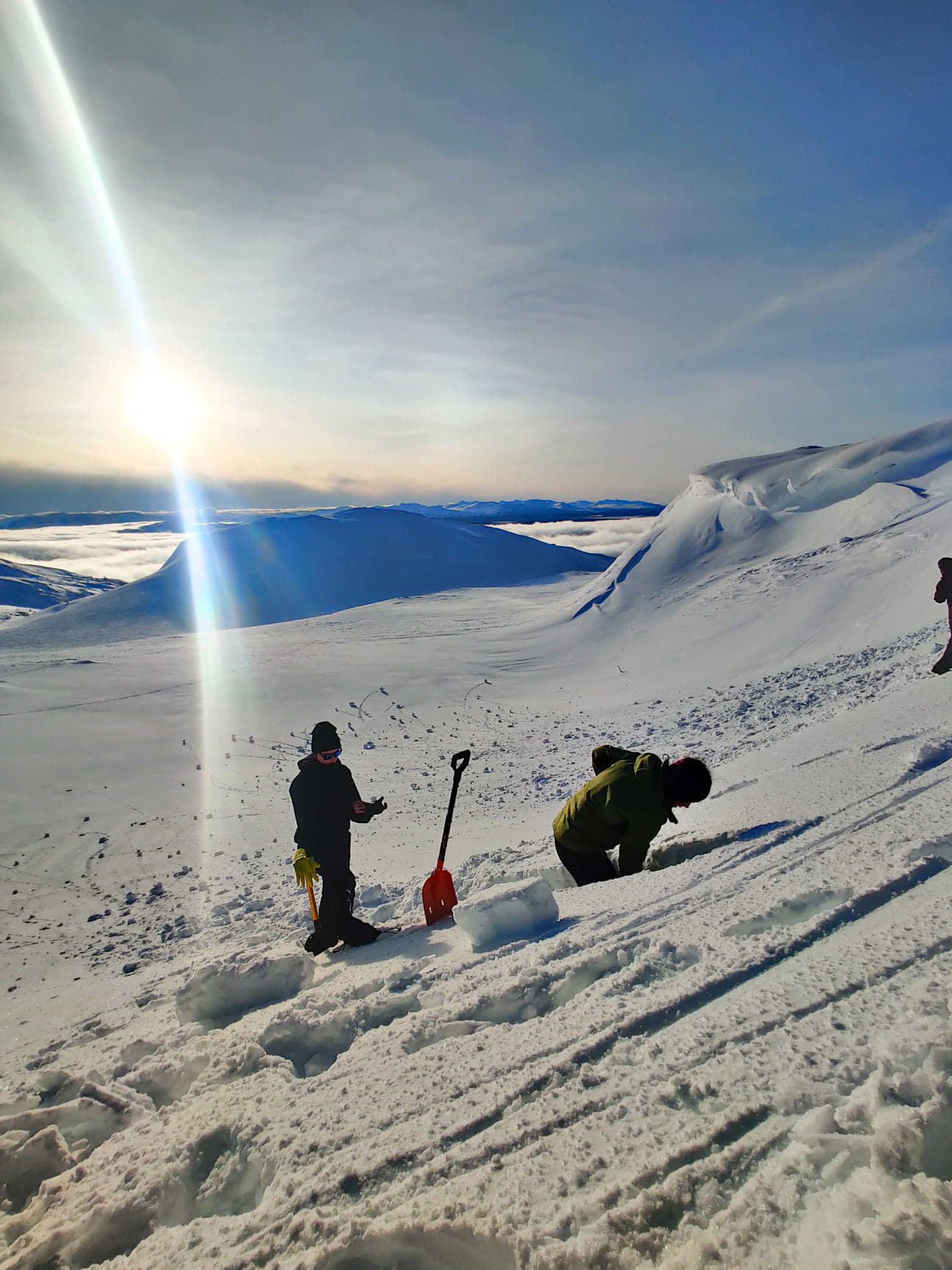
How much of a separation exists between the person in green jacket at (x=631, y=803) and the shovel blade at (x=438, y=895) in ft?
3.38

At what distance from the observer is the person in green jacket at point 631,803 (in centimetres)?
329

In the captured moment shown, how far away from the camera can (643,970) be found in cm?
255

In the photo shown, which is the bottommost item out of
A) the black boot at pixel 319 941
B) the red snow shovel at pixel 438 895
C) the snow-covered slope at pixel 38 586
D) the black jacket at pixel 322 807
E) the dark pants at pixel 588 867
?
the black boot at pixel 319 941

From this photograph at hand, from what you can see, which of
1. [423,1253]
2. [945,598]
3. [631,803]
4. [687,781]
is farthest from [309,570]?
[423,1253]

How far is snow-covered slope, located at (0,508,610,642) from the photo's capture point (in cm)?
3441

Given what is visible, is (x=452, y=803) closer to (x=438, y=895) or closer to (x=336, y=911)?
(x=438, y=895)

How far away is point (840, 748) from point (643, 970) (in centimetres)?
377

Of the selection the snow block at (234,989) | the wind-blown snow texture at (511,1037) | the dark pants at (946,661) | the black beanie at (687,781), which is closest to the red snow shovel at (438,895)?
the wind-blown snow texture at (511,1037)

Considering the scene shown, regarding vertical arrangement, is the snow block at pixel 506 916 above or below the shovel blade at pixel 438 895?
above

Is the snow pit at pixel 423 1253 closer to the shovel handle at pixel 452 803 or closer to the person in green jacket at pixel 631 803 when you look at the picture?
the person in green jacket at pixel 631 803

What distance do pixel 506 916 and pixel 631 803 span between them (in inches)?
36.7

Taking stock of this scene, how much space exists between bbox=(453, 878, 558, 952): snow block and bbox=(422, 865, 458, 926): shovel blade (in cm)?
98

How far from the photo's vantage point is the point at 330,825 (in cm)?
435

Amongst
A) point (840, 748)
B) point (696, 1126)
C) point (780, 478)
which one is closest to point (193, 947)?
point (696, 1126)
